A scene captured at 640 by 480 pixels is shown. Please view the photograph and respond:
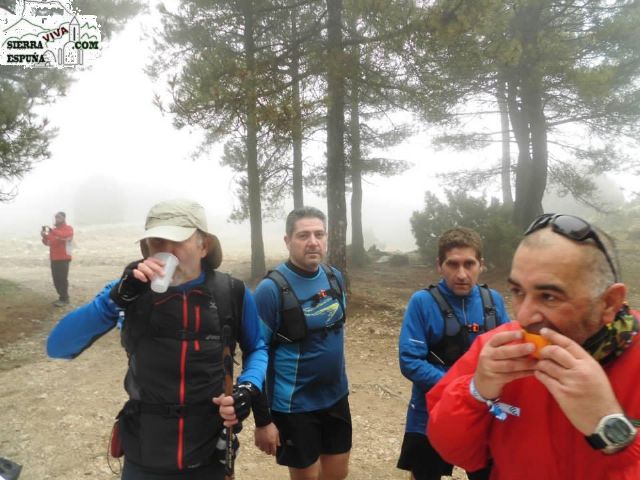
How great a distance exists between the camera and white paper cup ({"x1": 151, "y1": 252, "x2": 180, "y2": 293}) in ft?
6.20

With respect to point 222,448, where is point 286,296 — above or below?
above

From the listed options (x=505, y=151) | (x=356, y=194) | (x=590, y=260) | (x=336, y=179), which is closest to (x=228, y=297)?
(x=590, y=260)

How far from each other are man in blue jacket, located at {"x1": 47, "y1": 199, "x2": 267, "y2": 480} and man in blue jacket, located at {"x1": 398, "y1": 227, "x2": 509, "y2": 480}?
3.57ft

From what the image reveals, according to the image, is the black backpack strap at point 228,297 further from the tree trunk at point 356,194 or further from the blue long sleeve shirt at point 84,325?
the tree trunk at point 356,194

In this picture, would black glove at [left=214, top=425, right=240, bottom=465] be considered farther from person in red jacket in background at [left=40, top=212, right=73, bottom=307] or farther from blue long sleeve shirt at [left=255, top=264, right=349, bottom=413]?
person in red jacket in background at [left=40, top=212, right=73, bottom=307]

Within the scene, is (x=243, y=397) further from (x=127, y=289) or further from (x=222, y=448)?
(x=127, y=289)

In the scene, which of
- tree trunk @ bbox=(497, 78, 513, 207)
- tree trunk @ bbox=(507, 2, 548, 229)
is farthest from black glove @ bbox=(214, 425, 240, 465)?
tree trunk @ bbox=(497, 78, 513, 207)

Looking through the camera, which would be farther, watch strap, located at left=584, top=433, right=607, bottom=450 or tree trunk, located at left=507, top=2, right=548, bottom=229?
tree trunk, located at left=507, top=2, right=548, bottom=229

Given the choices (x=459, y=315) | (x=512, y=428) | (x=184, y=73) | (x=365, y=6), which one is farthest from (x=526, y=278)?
(x=184, y=73)

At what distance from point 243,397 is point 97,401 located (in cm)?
434

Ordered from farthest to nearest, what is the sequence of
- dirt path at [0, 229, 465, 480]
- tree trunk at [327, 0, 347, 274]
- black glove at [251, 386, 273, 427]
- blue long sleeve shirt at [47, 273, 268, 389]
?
tree trunk at [327, 0, 347, 274] < dirt path at [0, 229, 465, 480] < black glove at [251, 386, 273, 427] < blue long sleeve shirt at [47, 273, 268, 389]

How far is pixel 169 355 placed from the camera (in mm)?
2035

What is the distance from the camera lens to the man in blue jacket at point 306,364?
2830 millimetres

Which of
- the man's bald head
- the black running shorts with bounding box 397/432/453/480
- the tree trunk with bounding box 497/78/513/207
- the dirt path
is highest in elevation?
the tree trunk with bounding box 497/78/513/207
